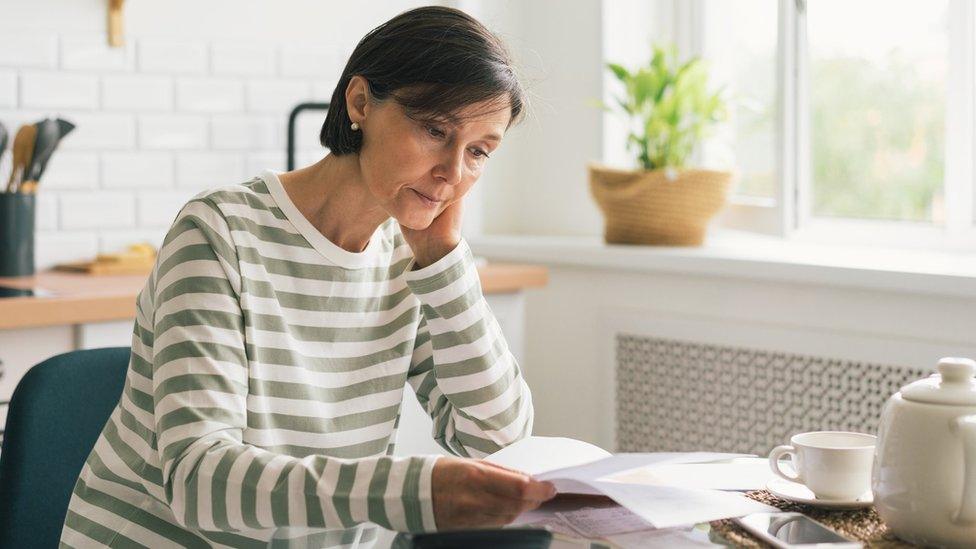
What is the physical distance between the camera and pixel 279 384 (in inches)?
51.1

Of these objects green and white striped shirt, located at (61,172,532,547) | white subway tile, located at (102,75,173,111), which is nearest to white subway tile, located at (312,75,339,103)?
white subway tile, located at (102,75,173,111)

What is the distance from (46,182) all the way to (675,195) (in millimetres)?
1413

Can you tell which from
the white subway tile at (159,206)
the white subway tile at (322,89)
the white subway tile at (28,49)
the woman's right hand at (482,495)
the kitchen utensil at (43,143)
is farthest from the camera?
the white subway tile at (322,89)

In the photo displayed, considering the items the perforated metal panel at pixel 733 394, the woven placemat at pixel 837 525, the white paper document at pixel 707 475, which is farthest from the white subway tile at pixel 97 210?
the woven placemat at pixel 837 525

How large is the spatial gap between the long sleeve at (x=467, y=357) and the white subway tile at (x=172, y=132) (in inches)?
56.2

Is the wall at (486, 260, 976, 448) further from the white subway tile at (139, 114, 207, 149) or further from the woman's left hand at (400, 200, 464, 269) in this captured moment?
the woman's left hand at (400, 200, 464, 269)

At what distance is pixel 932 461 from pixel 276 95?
2.18 meters

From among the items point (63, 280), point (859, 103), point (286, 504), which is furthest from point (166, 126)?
point (286, 504)

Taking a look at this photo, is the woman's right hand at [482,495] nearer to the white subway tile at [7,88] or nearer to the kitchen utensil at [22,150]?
the kitchen utensil at [22,150]

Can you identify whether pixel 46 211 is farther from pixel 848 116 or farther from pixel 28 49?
pixel 848 116

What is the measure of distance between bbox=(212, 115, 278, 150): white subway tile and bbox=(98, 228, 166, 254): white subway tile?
26 centimetres

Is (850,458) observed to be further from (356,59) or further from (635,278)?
(635,278)

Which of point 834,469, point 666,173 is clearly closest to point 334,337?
point 834,469

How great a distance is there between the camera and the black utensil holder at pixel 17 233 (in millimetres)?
2328
